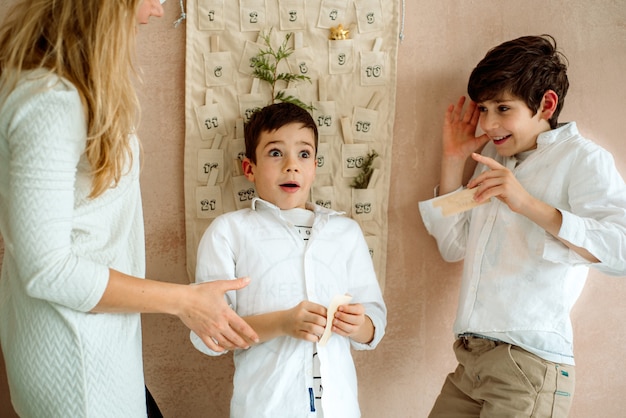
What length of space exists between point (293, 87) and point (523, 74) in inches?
25.6

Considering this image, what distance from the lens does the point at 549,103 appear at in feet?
5.29

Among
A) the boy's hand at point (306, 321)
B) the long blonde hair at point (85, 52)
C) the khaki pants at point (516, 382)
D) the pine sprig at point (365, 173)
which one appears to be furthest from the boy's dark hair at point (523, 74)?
the long blonde hair at point (85, 52)

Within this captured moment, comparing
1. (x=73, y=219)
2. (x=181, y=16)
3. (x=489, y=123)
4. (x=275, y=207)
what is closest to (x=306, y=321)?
(x=275, y=207)

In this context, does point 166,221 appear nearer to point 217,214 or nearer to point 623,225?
point 217,214

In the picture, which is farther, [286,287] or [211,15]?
[211,15]

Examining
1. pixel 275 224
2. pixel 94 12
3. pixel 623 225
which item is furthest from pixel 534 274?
pixel 94 12

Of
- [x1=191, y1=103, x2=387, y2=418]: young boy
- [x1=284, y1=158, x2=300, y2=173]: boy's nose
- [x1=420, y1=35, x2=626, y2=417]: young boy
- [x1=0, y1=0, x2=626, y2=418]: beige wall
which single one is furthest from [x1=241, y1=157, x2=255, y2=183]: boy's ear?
[x1=420, y1=35, x2=626, y2=417]: young boy

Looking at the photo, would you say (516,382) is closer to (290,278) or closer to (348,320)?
(348,320)

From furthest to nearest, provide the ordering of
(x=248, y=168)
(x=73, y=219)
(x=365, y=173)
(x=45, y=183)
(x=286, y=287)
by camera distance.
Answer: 1. (x=365, y=173)
2. (x=248, y=168)
3. (x=286, y=287)
4. (x=73, y=219)
5. (x=45, y=183)

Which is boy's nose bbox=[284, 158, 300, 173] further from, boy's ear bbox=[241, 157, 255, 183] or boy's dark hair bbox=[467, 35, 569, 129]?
boy's dark hair bbox=[467, 35, 569, 129]

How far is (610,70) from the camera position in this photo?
184 centimetres

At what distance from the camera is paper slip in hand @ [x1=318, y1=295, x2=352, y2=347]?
1.43 metres

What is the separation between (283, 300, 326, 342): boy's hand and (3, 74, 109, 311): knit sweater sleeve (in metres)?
0.53

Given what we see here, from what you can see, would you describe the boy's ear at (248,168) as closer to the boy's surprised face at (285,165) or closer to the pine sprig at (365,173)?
the boy's surprised face at (285,165)
